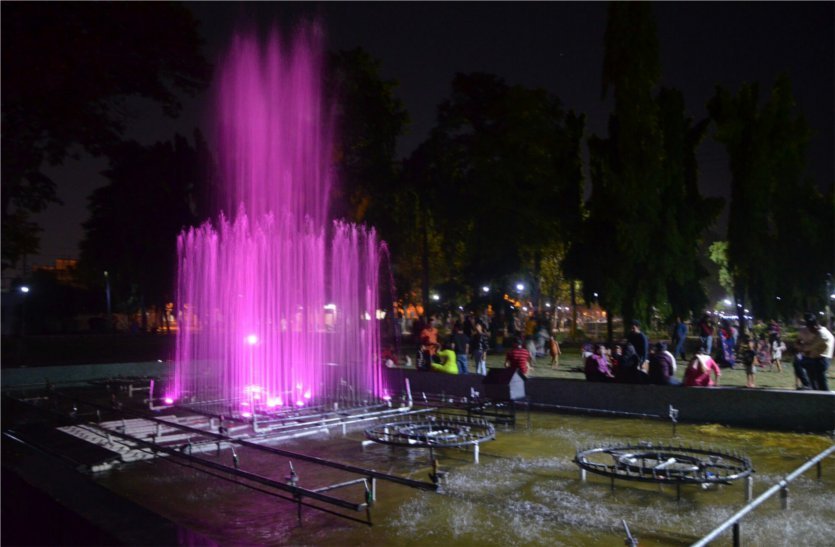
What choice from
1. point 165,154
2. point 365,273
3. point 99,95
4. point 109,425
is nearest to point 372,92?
point 365,273

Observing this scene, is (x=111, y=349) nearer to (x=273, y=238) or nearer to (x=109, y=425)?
(x=273, y=238)

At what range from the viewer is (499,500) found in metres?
7.61

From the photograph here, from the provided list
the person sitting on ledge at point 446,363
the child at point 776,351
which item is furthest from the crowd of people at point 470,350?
the child at point 776,351

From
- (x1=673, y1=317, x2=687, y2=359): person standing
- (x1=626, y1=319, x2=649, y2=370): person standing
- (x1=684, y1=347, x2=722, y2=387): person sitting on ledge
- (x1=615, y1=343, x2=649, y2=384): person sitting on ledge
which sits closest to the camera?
(x1=684, y1=347, x2=722, y2=387): person sitting on ledge

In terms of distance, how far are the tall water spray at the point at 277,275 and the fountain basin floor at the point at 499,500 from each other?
587cm

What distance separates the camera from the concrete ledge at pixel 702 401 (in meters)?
11.5

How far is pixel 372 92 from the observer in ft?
113

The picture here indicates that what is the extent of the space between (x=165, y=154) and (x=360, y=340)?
20206mm

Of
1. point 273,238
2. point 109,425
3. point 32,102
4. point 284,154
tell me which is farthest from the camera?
point 284,154

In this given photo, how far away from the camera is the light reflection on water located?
6484mm

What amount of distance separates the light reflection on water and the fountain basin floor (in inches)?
0.6

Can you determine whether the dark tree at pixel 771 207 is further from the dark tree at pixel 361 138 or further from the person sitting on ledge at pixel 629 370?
the person sitting on ledge at pixel 629 370

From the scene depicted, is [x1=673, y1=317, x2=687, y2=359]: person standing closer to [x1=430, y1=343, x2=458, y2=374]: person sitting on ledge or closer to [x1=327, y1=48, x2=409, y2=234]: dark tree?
[x1=430, y1=343, x2=458, y2=374]: person sitting on ledge

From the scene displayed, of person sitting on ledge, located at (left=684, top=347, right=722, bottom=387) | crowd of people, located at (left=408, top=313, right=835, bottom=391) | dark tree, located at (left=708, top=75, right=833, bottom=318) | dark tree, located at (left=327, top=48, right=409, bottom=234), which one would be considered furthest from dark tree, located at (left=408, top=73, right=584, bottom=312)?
person sitting on ledge, located at (left=684, top=347, right=722, bottom=387)
